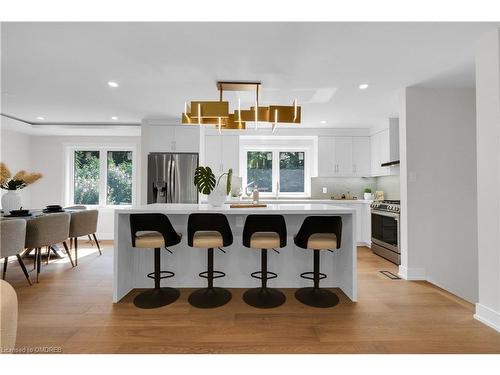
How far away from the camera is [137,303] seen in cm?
251

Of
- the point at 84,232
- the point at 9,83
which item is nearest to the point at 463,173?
the point at 84,232

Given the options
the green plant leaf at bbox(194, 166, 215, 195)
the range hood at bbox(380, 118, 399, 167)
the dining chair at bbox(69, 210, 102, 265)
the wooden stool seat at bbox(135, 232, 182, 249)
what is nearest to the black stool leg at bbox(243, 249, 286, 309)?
the green plant leaf at bbox(194, 166, 215, 195)

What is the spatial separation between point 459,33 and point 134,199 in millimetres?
6125

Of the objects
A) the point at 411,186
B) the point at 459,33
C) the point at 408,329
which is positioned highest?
the point at 459,33

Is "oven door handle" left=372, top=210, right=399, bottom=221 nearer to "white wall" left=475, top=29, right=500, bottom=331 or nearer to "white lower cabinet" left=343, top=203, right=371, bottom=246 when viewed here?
"white lower cabinet" left=343, top=203, right=371, bottom=246

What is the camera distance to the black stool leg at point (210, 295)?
250 cm

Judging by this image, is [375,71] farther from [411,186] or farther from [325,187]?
[325,187]

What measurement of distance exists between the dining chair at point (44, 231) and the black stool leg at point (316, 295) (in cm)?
315

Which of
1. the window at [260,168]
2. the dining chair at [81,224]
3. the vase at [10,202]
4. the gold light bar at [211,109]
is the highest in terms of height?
the gold light bar at [211,109]

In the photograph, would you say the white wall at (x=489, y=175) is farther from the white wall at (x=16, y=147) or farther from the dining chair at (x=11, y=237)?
the white wall at (x=16, y=147)

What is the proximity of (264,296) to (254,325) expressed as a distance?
1.64 feet

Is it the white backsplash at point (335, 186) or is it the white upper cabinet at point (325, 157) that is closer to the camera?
the white upper cabinet at point (325, 157)

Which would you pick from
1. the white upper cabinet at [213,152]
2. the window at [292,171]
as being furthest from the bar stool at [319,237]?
the window at [292,171]

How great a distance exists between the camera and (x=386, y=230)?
13.7 feet
